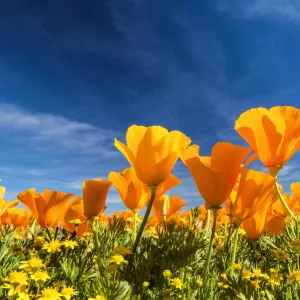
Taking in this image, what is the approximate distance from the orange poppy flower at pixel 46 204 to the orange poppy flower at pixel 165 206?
2.48ft

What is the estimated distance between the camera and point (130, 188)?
2264mm

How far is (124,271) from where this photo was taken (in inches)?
80.6

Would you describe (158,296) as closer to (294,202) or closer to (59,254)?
(59,254)

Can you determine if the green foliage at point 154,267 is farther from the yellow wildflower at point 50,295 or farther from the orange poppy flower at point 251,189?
the orange poppy flower at point 251,189

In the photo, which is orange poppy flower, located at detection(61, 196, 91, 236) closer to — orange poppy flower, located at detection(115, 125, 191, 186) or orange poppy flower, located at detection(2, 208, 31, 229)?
orange poppy flower, located at detection(115, 125, 191, 186)

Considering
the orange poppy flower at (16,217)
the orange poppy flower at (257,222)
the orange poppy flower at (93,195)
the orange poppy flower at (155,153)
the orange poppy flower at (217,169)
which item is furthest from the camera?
the orange poppy flower at (16,217)

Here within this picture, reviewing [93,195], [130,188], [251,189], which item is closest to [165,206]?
[130,188]

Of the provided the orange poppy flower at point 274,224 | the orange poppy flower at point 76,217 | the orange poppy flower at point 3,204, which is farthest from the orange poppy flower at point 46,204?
the orange poppy flower at point 274,224

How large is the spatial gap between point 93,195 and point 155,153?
423 mm

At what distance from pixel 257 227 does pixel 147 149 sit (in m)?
0.98

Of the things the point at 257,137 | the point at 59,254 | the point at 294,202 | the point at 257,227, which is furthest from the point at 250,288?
the point at 294,202

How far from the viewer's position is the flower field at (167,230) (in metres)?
1.72

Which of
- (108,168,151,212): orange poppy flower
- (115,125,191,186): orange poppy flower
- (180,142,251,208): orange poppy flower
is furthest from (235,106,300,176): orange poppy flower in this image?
(108,168,151,212): orange poppy flower

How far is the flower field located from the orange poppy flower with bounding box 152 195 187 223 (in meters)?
0.48
